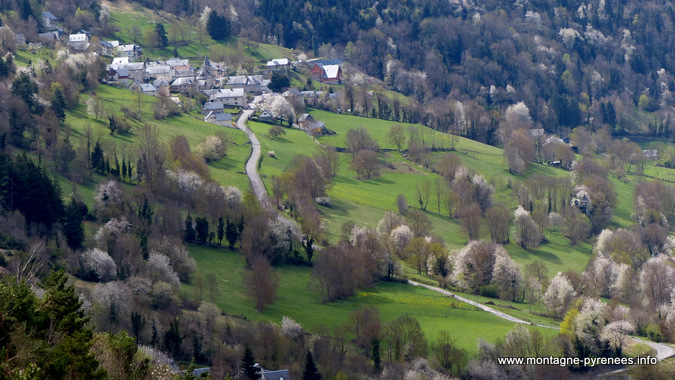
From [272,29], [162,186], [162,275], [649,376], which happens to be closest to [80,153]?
[162,186]

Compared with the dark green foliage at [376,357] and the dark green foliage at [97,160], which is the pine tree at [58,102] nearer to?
the dark green foliage at [97,160]

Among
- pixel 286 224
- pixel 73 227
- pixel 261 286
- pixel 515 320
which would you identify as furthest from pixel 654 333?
pixel 73 227

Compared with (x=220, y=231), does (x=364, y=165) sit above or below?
below

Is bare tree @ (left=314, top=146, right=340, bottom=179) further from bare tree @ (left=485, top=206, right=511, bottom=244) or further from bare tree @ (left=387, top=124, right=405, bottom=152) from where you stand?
bare tree @ (left=485, top=206, right=511, bottom=244)

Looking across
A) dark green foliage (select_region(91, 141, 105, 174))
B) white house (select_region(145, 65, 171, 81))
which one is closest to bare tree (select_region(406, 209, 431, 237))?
dark green foliage (select_region(91, 141, 105, 174))

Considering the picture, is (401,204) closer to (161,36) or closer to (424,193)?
(424,193)

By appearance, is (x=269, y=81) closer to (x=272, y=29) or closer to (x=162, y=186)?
(x=272, y=29)
